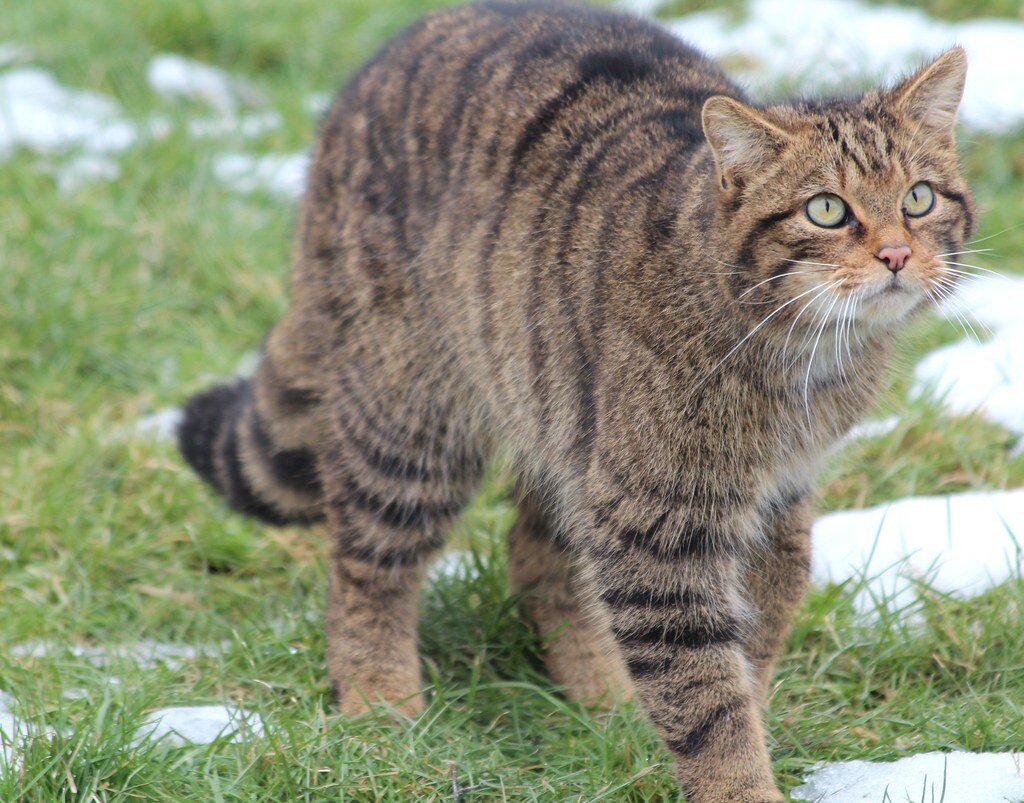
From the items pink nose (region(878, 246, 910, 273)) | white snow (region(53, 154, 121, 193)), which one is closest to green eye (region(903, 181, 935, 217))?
pink nose (region(878, 246, 910, 273))

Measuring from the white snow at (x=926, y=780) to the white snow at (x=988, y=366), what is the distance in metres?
1.56

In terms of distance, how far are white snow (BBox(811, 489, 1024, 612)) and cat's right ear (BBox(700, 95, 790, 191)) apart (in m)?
1.24

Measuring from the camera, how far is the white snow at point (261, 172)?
5.86m

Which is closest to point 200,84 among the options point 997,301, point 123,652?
point 123,652

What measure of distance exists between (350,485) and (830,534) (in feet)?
4.62

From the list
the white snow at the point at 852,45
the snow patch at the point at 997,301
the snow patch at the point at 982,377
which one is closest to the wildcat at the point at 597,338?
the snow patch at the point at 982,377

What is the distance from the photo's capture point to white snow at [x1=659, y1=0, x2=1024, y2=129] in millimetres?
5910

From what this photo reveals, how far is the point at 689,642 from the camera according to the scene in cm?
282

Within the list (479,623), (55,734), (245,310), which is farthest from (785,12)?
(55,734)

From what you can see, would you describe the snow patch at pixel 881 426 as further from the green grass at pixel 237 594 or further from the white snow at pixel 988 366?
the white snow at pixel 988 366

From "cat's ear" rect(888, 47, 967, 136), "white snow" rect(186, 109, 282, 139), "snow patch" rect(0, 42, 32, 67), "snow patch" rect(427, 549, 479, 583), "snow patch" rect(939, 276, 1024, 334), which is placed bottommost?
"snow patch" rect(427, 549, 479, 583)

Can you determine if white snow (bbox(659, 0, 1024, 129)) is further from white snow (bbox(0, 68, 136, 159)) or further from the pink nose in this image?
the pink nose

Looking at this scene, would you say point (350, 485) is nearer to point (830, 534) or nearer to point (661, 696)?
point (661, 696)

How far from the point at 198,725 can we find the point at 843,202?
193cm
